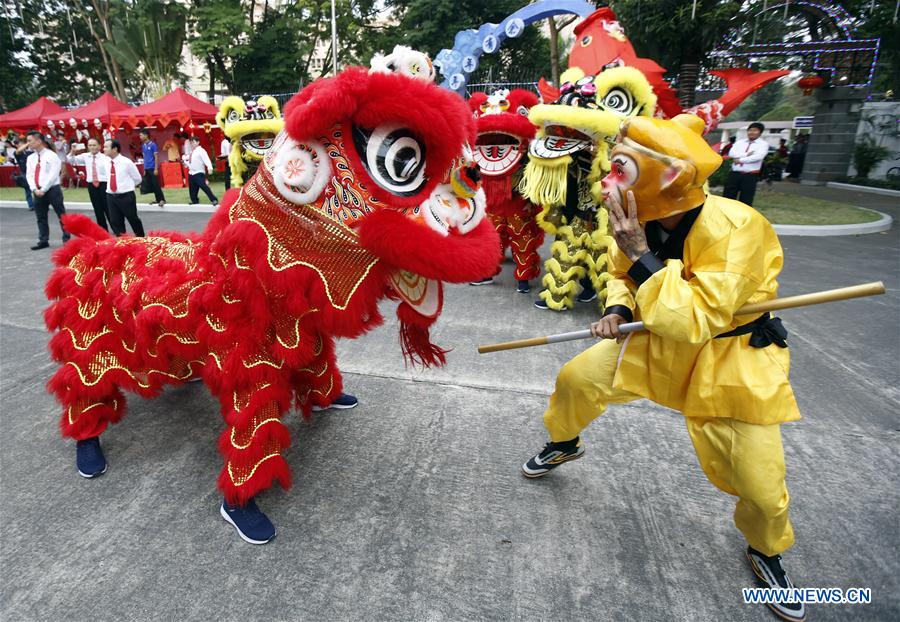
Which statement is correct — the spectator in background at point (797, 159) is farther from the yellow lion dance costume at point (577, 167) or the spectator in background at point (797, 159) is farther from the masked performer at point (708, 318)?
the masked performer at point (708, 318)

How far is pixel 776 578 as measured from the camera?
1.68 m

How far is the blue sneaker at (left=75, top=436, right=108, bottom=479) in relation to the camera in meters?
2.28

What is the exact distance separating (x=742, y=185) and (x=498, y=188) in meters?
Result: 5.32

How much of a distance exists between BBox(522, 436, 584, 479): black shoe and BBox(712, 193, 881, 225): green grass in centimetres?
856

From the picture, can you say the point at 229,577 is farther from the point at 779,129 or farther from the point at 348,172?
the point at 779,129

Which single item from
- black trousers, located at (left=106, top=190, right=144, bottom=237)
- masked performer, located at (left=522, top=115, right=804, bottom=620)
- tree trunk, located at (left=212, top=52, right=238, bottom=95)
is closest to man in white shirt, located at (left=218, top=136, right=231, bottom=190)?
black trousers, located at (left=106, top=190, right=144, bottom=237)

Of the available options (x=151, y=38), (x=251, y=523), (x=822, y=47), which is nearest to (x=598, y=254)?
(x=251, y=523)

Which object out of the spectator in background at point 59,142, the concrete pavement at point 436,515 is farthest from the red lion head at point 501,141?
the spectator in background at point 59,142

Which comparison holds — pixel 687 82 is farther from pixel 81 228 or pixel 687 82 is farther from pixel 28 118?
pixel 28 118

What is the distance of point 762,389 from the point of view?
1.57m

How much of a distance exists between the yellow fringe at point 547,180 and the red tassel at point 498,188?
0.64 meters

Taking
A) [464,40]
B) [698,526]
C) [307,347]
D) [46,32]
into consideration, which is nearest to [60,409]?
[307,347]

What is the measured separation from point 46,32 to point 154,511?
112 ft

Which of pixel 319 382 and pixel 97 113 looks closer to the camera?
pixel 319 382
